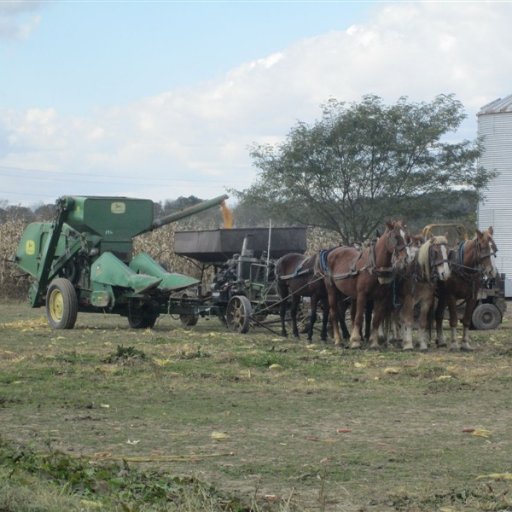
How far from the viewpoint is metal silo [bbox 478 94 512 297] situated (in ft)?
169

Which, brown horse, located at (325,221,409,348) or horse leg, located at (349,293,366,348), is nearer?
brown horse, located at (325,221,409,348)

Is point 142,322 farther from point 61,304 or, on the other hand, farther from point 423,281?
point 423,281

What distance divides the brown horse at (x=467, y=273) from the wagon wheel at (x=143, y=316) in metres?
6.95

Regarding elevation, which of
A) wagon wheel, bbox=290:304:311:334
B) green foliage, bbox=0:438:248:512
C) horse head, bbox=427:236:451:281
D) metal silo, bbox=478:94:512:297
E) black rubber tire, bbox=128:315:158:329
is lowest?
green foliage, bbox=0:438:248:512

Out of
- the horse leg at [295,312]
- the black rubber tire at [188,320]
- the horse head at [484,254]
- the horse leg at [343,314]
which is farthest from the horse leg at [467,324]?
the black rubber tire at [188,320]

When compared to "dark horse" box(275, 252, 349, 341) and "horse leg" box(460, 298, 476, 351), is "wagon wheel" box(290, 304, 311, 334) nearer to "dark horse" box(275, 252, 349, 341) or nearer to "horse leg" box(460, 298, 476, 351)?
"dark horse" box(275, 252, 349, 341)

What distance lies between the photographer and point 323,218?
40.4 m

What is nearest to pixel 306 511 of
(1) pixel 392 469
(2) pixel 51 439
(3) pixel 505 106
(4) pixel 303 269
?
(1) pixel 392 469

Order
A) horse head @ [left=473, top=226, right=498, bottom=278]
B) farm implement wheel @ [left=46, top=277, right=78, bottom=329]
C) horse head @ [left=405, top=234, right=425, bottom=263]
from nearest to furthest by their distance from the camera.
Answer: horse head @ [left=405, top=234, right=425, bottom=263], horse head @ [left=473, top=226, right=498, bottom=278], farm implement wheel @ [left=46, top=277, right=78, bottom=329]

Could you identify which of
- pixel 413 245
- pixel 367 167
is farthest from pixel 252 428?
pixel 367 167

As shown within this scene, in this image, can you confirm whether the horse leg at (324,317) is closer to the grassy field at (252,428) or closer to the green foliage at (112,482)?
the grassy field at (252,428)

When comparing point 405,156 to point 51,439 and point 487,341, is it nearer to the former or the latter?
point 487,341

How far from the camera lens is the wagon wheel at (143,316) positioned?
2575 cm

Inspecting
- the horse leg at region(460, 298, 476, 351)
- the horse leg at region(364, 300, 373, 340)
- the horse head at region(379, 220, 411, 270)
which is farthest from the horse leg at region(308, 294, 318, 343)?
the horse leg at region(460, 298, 476, 351)
